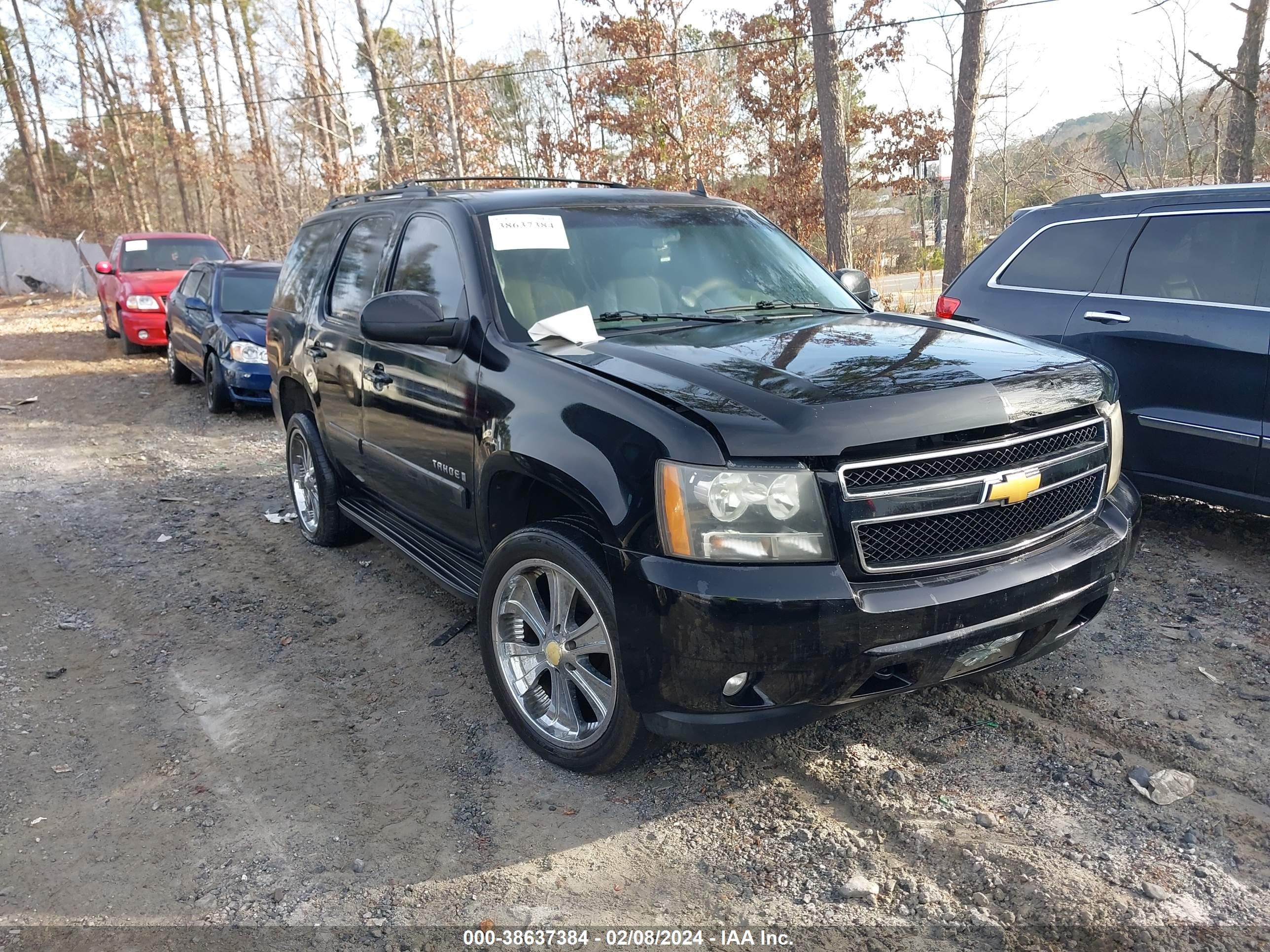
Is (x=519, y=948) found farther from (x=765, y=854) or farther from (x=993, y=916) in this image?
(x=993, y=916)

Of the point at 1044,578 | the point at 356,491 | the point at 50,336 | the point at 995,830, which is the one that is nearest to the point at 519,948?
the point at 995,830

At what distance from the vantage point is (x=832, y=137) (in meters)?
14.7

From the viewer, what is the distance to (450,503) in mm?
3867

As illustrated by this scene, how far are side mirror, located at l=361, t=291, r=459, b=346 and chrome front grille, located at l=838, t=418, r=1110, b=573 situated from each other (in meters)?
1.73

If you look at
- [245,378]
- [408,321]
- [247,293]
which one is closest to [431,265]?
[408,321]

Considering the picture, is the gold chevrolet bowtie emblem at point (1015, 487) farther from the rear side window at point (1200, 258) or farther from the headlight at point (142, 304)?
the headlight at point (142, 304)

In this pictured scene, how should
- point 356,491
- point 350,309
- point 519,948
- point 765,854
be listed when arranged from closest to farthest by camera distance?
point 519,948, point 765,854, point 350,309, point 356,491

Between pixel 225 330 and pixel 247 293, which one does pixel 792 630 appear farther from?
pixel 247 293

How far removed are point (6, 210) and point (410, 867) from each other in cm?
5762

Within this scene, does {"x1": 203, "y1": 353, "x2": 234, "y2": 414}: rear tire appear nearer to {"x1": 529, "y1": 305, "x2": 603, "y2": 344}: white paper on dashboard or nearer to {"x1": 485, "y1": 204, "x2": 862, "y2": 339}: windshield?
{"x1": 485, "y1": 204, "x2": 862, "y2": 339}: windshield

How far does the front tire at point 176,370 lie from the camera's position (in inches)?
493

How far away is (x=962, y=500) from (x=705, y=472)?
77 cm

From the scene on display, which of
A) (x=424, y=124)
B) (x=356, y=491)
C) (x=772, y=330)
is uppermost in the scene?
(x=424, y=124)

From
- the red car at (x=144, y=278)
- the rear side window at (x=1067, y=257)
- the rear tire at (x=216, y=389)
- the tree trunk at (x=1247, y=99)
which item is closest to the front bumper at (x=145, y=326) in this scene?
the red car at (x=144, y=278)
